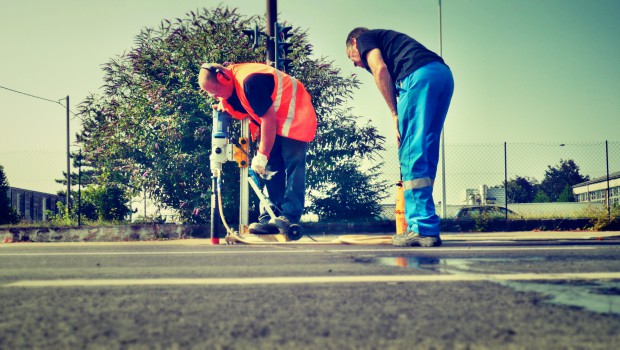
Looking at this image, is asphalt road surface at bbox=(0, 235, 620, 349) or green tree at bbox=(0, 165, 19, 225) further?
green tree at bbox=(0, 165, 19, 225)

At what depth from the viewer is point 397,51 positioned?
5027 mm

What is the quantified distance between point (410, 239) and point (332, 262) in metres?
1.66

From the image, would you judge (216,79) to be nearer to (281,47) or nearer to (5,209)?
(281,47)

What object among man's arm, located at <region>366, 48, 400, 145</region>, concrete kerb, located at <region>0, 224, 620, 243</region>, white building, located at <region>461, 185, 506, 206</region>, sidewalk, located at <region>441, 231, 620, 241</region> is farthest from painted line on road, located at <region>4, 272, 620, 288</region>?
white building, located at <region>461, 185, 506, 206</region>

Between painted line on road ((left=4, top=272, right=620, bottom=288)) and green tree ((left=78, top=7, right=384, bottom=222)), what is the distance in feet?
24.9

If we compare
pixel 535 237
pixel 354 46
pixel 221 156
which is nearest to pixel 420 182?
pixel 354 46

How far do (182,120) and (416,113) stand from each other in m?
6.19

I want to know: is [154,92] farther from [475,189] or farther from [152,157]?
[475,189]

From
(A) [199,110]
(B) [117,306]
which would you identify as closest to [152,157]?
(A) [199,110]

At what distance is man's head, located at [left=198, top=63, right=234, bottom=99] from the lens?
5.61 meters

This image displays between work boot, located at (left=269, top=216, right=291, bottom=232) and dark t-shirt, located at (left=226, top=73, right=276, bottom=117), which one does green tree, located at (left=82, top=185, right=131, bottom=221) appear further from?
dark t-shirt, located at (left=226, top=73, right=276, bottom=117)

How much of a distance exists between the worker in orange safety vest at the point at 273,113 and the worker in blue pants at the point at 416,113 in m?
1.05

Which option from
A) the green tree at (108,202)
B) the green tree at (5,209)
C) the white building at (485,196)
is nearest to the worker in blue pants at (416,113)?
the green tree at (108,202)

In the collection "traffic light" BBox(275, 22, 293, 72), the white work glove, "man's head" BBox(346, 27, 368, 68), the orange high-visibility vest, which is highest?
"traffic light" BBox(275, 22, 293, 72)
